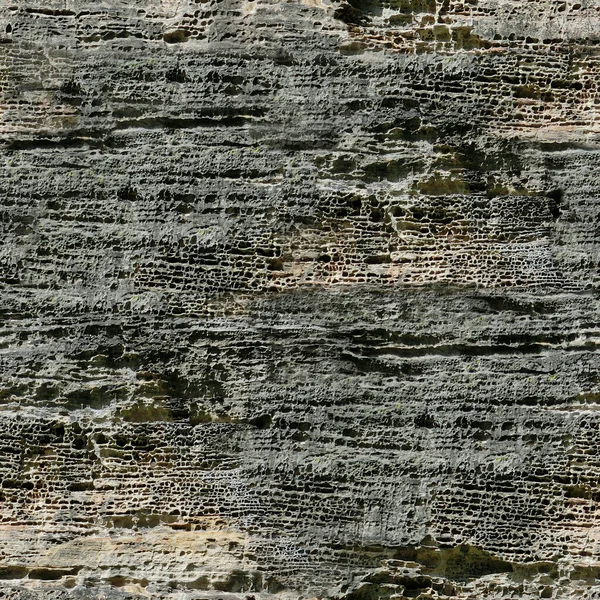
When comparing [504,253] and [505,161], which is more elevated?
[505,161]

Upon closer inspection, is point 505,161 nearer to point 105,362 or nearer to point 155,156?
point 155,156

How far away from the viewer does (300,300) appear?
4.96ft

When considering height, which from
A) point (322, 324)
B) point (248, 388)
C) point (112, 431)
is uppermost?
point (322, 324)

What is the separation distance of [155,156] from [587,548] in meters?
1.54

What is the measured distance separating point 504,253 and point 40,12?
1418mm

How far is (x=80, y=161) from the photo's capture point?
1529 millimetres

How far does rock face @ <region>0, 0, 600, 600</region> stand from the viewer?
1.49 m

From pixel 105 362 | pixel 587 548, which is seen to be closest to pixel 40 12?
pixel 105 362

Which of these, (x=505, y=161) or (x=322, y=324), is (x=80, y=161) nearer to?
(x=322, y=324)

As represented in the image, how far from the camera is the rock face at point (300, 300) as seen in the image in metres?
1.49

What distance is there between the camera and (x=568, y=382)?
1.50m

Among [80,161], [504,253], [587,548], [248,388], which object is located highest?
[80,161]

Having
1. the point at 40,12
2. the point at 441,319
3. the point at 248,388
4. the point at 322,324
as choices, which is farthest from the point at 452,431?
the point at 40,12

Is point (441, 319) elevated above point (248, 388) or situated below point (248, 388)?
above
